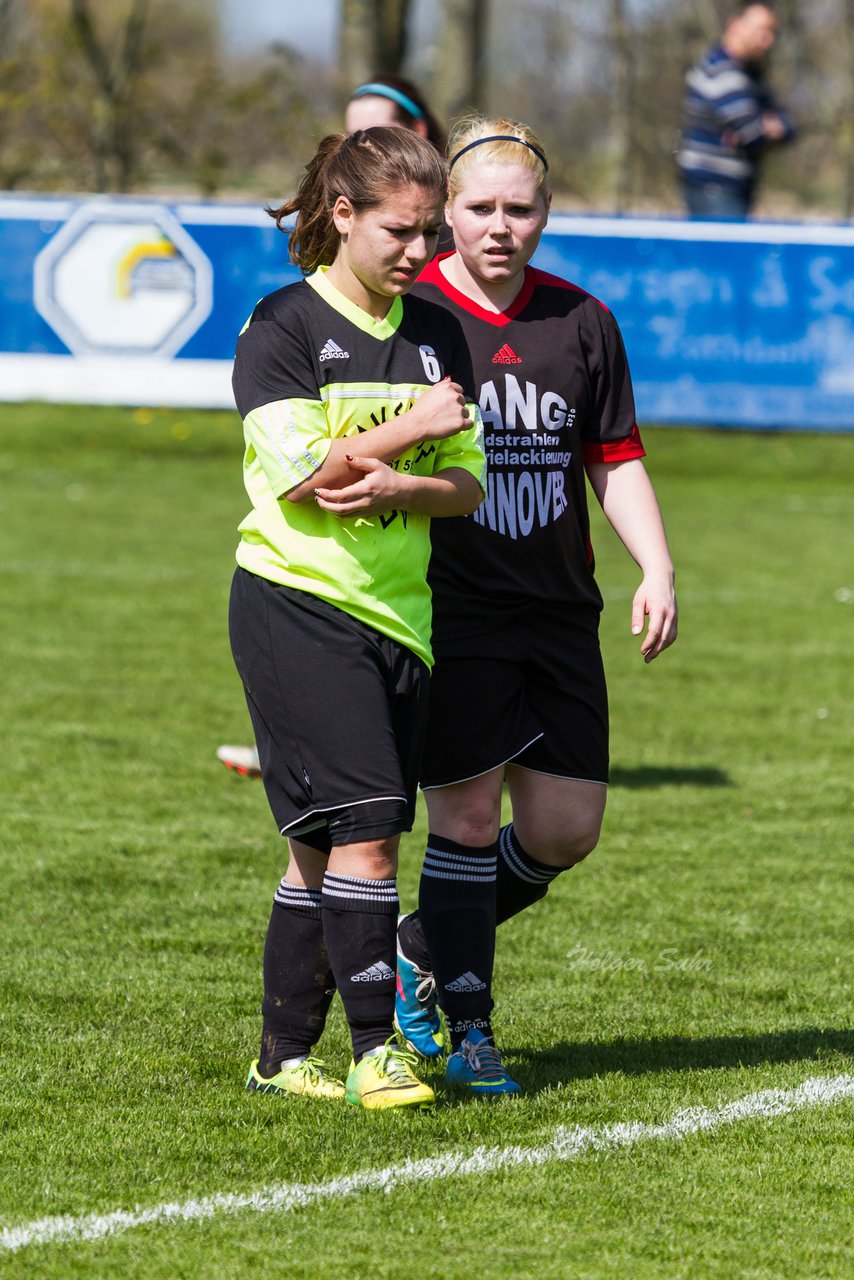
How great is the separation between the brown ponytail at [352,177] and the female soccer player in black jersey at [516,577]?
1.10ft

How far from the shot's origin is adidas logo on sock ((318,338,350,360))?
3.51 m

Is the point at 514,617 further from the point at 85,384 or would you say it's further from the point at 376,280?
the point at 85,384

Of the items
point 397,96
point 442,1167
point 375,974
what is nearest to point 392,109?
point 397,96

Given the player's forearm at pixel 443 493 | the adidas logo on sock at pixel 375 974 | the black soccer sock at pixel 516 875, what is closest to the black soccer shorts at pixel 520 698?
the black soccer sock at pixel 516 875

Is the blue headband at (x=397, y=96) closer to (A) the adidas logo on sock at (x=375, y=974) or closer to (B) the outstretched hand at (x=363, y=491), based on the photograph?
(B) the outstretched hand at (x=363, y=491)

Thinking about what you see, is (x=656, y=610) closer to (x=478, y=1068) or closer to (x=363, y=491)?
(x=363, y=491)

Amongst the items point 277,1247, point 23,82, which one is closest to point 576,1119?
point 277,1247

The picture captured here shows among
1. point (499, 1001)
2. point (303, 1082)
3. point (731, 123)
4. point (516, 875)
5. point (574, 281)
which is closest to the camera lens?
point (303, 1082)

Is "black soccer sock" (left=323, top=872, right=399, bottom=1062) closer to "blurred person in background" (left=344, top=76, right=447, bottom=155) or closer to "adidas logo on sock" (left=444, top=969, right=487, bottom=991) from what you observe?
"adidas logo on sock" (left=444, top=969, right=487, bottom=991)

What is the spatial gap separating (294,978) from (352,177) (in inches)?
62.2

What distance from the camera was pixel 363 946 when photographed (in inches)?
140

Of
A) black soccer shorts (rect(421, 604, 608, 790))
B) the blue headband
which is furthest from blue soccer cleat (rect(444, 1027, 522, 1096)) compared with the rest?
the blue headband

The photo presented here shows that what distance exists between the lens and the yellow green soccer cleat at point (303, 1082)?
375 centimetres

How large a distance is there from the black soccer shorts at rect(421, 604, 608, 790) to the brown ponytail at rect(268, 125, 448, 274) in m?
0.84
